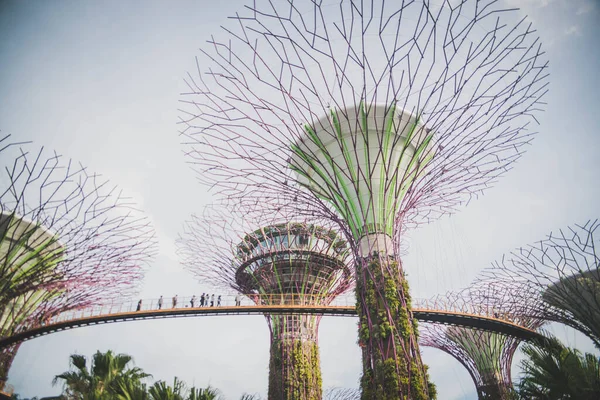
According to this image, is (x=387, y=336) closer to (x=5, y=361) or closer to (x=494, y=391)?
(x=494, y=391)

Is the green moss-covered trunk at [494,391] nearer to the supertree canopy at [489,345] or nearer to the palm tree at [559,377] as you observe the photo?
A: the supertree canopy at [489,345]

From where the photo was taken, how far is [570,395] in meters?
9.13

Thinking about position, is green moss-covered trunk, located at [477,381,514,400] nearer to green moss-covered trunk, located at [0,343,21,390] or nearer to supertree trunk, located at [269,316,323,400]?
supertree trunk, located at [269,316,323,400]

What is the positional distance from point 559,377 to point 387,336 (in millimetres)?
4136

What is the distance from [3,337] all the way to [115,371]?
8.56 m

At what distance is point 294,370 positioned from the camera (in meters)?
20.5

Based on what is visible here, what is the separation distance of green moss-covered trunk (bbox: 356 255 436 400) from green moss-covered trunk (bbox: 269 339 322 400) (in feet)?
33.3

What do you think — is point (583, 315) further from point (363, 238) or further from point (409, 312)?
point (363, 238)

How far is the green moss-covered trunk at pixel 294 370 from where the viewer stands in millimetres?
20000

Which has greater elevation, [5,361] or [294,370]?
[5,361]

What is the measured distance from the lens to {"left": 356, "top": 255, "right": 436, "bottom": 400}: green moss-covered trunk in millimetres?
9781

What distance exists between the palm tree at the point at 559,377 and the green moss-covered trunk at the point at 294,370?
41.7 ft

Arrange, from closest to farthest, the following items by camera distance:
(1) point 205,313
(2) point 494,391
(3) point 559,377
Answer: (3) point 559,377 < (1) point 205,313 < (2) point 494,391

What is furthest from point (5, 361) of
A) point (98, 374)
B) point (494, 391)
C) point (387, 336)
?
point (494, 391)
